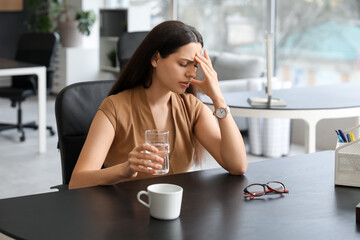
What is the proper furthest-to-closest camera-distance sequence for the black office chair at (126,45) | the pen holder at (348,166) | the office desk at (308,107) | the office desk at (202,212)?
the black office chair at (126,45) < the office desk at (308,107) < the pen holder at (348,166) < the office desk at (202,212)

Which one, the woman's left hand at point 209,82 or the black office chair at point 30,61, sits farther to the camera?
the black office chair at point 30,61

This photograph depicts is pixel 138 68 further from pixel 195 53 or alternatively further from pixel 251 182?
pixel 251 182

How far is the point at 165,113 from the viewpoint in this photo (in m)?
2.15

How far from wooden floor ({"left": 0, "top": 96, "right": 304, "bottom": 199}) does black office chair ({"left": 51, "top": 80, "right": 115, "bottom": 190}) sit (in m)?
1.41

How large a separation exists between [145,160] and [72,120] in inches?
25.6

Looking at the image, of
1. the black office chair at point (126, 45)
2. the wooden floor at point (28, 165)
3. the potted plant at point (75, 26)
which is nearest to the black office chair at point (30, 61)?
the wooden floor at point (28, 165)

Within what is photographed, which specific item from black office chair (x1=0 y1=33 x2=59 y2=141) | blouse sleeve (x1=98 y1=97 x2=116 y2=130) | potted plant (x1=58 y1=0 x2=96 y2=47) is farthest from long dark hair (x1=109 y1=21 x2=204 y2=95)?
potted plant (x1=58 y1=0 x2=96 y2=47)

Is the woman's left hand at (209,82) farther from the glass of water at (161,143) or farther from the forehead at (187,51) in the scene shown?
the glass of water at (161,143)

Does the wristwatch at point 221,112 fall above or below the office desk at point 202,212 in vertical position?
above

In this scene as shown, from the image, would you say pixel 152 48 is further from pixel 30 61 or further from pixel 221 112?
pixel 30 61

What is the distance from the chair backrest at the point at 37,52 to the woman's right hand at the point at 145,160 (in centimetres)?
400

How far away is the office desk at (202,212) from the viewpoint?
4.49 ft

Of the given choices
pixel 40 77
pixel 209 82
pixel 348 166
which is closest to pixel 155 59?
pixel 209 82

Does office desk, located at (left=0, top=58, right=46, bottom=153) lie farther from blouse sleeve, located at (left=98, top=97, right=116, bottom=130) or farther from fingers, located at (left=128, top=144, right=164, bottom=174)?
fingers, located at (left=128, top=144, right=164, bottom=174)
